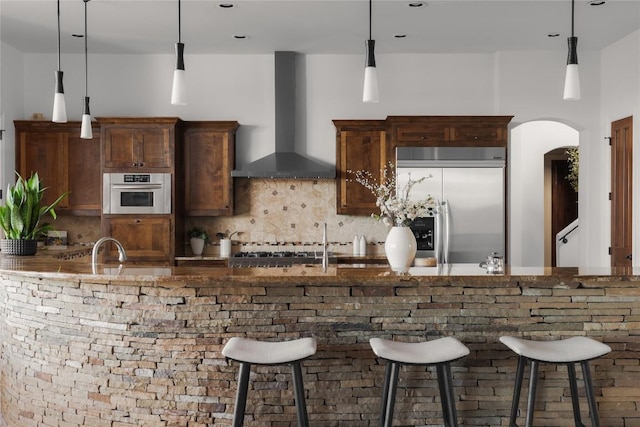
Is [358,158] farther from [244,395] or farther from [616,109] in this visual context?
[244,395]

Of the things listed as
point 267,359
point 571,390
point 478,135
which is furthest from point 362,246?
point 267,359

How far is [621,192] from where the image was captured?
20.4 feet

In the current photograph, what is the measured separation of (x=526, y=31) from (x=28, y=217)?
474 cm

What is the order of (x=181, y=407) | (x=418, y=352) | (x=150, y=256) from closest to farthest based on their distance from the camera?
(x=418, y=352)
(x=181, y=407)
(x=150, y=256)

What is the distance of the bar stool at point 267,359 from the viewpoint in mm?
2889

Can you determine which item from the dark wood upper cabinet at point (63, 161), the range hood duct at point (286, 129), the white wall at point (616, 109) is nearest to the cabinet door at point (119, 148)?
the dark wood upper cabinet at point (63, 161)

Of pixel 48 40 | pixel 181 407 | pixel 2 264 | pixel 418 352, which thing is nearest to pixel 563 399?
pixel 418 352

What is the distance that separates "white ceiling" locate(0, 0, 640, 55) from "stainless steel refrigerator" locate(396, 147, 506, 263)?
118cm

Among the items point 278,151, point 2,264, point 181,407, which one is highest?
point 278,151

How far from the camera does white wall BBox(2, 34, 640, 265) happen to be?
6.79m

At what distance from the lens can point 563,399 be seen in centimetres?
346

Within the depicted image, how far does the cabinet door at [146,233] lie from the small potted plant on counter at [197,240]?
418 millimetres

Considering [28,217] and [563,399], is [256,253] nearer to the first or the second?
[28,217]

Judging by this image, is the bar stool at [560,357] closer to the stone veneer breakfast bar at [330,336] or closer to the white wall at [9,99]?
the stone veneer breakfast bar at [330,336]
